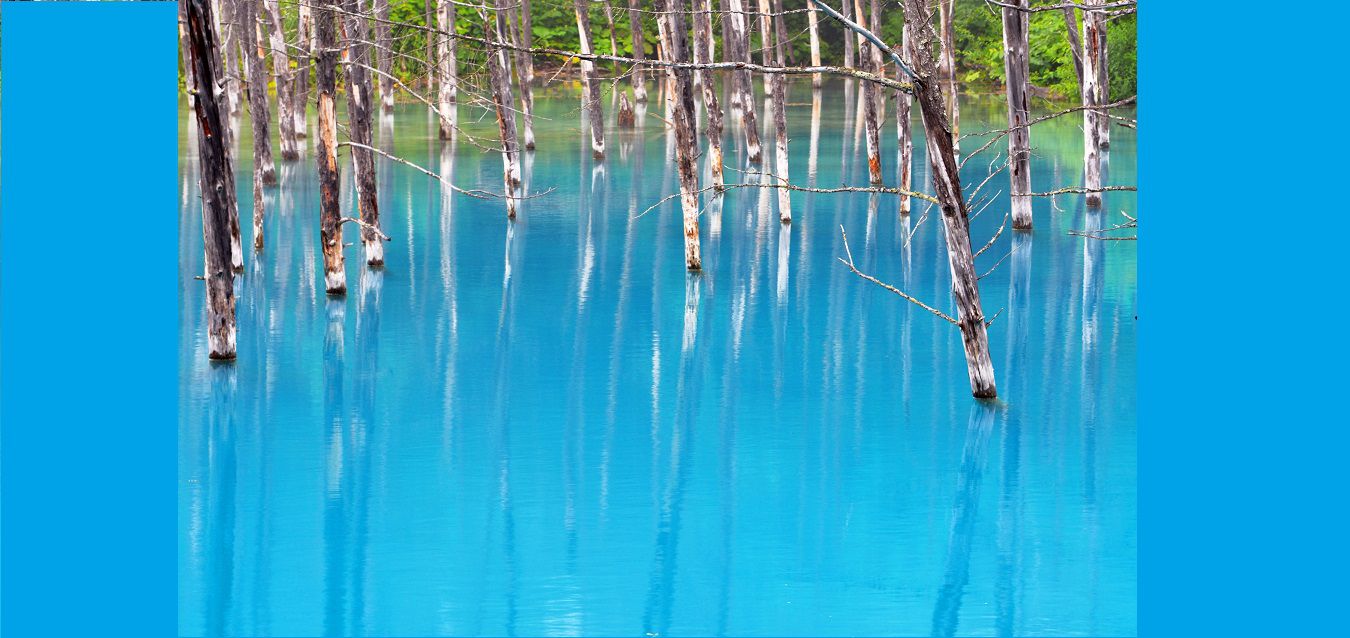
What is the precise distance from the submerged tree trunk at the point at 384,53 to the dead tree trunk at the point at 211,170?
1282 millimetres

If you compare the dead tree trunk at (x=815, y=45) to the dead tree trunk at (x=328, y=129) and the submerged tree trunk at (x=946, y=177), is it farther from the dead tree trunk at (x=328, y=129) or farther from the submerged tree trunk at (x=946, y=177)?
the submerged tree trunk at (x=946, y=177)

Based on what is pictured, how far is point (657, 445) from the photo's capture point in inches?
415

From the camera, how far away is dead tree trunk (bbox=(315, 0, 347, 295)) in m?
14.0

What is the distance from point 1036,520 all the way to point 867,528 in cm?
101

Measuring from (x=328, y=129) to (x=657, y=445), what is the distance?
5769 millimetres

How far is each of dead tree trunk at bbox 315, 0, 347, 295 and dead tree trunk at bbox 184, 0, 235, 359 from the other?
1904 mm

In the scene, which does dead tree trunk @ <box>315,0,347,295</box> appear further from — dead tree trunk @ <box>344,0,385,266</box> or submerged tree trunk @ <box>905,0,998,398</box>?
submerged tree trunk @ <box>905,0,998,398</box>

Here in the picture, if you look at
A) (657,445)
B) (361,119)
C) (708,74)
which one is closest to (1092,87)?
(708,74)

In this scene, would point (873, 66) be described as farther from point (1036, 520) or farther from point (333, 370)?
point (1036, 520)

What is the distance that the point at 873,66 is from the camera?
20938 mm

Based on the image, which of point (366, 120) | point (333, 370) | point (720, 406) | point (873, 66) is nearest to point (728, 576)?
point (720, 406)

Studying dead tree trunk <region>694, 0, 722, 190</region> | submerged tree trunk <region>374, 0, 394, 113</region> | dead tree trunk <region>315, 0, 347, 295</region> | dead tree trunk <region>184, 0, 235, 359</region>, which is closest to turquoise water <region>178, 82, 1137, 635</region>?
dead tree trunk <region>184, 0, 235, 359</region>

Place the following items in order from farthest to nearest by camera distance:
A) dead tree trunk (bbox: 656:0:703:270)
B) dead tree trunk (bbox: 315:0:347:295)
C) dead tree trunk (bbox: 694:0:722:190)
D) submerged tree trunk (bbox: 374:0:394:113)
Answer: dead tree trunk (bbox: 694:0:722:190)
dead tree trunk (bbox: 656:0:703:270)
submerged tree trunk (bbox: 374:0:394:113)
dead tree trunk (bbox: 315:0:347:295)

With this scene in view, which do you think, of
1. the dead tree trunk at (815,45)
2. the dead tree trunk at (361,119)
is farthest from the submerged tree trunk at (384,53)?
the dead tree trunk at (815,45)
